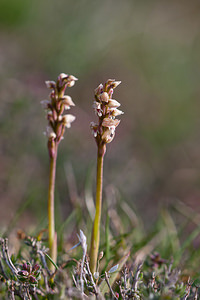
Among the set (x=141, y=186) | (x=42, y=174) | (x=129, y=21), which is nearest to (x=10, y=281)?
(x=42, y=174)

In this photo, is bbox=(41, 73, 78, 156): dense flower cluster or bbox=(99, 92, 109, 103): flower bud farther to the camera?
bbox=(41, 73, 78, 156): dense flower cluster

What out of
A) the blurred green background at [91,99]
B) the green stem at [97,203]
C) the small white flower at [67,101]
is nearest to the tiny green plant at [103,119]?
the green stem at [97,203]

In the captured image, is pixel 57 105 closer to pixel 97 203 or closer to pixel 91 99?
pixel 97 203

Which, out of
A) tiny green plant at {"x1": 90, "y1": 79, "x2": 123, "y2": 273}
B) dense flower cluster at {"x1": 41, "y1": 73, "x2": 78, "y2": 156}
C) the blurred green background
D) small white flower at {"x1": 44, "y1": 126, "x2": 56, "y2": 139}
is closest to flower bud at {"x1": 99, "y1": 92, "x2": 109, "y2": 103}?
tiny green plant at {"x1": 90, "y1": 79, "x2": 123, "y2": 273}

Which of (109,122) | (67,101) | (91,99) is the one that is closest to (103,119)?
(109,122)

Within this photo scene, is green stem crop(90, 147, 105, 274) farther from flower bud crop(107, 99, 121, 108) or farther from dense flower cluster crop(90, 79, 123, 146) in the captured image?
flower bud crop(107, 99, 121, 108)

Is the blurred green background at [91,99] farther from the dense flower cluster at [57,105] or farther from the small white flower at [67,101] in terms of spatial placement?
the small white flower at [67,101]
